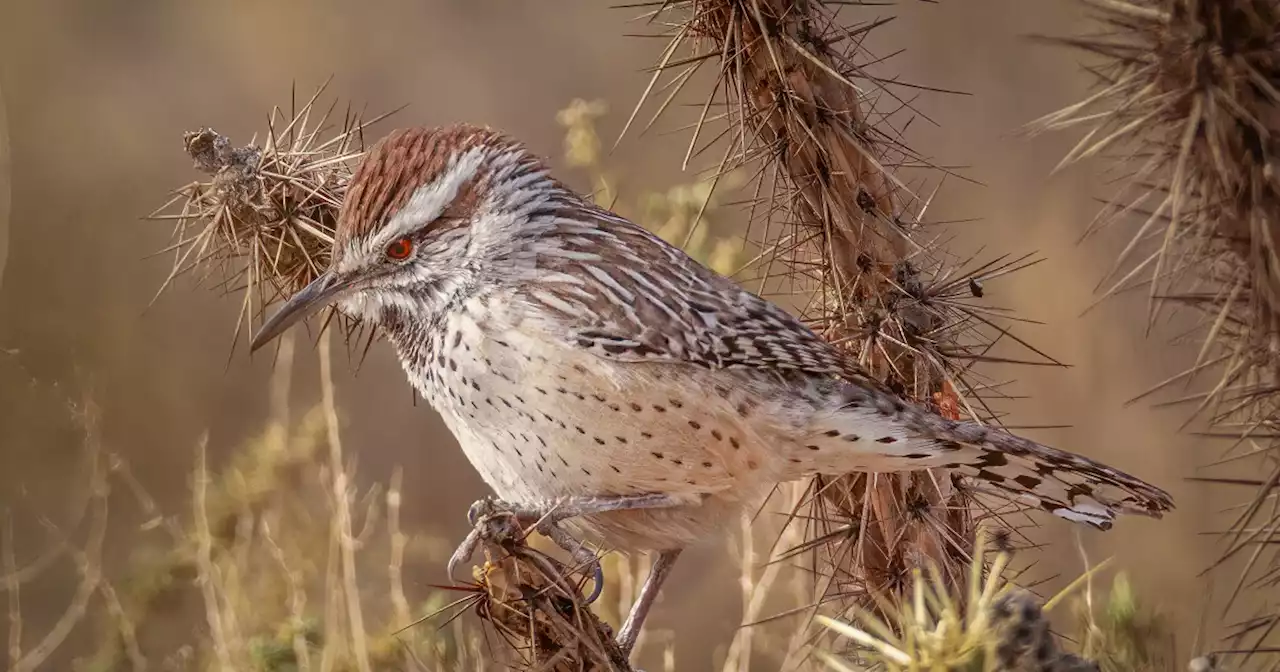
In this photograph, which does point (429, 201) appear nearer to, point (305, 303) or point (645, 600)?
point (305, 303)

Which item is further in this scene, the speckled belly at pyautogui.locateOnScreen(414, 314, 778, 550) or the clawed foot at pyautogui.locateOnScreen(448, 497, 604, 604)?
the speckled belly at pyautogui.locateOnScreen(414, 314, 778, 550)

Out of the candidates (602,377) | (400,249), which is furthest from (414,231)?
(602,377)

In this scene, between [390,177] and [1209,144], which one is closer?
[1209,144]

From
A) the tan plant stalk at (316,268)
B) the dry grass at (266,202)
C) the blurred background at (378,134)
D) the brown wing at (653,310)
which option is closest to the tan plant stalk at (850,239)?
the brown wing at (653,310)

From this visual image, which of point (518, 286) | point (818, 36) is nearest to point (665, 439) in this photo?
point (518, 286)

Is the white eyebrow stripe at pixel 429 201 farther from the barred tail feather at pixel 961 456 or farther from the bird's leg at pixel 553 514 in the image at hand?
the barred tail feather at pixel 961 456

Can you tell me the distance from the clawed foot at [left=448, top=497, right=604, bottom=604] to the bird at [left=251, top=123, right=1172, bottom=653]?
0.01 metres

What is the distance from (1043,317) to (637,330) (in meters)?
2.05

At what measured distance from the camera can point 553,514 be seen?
1.53m

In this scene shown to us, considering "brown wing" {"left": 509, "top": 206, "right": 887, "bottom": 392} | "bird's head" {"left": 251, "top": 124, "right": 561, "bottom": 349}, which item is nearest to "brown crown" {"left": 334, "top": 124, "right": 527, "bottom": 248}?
"bird's head" {"left": 251, "top": 124, "right": 561, "bottom": 349}

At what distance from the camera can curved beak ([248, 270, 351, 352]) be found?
5.20 ft

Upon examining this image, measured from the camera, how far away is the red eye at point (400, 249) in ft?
5.20

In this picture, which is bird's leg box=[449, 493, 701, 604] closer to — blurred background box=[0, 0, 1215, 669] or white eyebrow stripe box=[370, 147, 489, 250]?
white eyebrow stripe box=[370, 147, 489, 250]

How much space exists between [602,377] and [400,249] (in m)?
0.34
